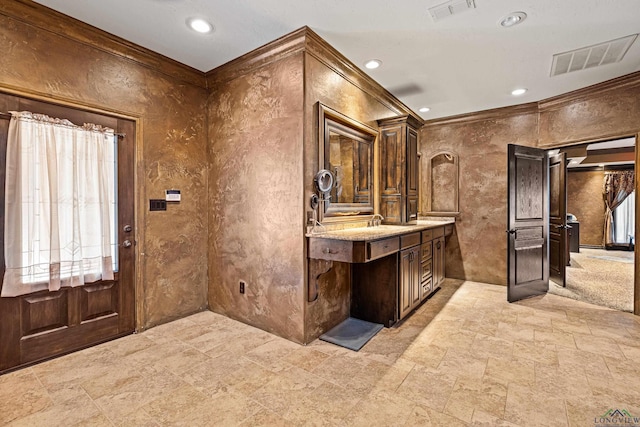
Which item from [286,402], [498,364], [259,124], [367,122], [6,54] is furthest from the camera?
[367,122]

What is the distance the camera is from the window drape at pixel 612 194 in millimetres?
7777

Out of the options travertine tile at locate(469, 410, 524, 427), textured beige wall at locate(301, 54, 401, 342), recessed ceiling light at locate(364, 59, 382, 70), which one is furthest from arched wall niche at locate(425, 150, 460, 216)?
travertine tile at locate(469, 410, 524, 427)

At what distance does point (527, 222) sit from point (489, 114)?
5.77ft

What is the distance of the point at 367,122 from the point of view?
3.48m

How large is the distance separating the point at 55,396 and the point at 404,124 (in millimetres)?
3884

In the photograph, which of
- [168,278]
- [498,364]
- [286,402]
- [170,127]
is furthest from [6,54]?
[498,364]

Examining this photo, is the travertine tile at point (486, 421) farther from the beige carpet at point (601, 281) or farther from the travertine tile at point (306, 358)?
the beige carpet at point (601, 281)

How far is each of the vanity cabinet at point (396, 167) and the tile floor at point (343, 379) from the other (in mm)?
1361

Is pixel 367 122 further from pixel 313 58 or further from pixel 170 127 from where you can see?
pixel 170 127

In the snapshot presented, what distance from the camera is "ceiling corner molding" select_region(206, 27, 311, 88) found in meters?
2.56

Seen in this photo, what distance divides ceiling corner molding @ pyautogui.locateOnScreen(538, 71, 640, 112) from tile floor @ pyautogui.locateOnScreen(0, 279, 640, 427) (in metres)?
2.68

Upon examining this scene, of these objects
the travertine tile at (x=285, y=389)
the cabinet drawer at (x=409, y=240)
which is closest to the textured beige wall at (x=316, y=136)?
the travertine tile at (x=285, y=389)

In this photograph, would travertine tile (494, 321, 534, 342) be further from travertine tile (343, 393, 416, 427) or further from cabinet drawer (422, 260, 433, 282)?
travertine tile (343, 393, 416, 427)

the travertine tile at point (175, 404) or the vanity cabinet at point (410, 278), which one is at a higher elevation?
the vanity cabinet at point (410, 278)
